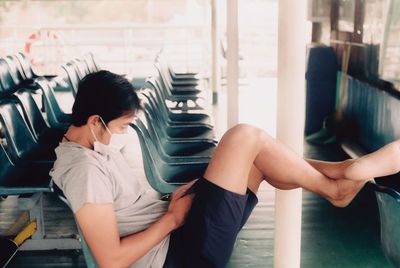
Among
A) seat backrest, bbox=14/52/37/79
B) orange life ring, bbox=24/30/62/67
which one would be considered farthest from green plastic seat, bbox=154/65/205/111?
orange life ring, bbox=24/30/62/67

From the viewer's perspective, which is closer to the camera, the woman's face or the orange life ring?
the woman's face

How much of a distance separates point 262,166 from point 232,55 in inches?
73.8

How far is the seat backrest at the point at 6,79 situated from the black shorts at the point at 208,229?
2.96 meters

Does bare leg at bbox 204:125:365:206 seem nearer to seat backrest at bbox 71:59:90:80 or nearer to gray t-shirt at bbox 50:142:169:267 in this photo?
gray t-shirt at bbox 50:142:169:267

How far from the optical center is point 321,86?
5.18m

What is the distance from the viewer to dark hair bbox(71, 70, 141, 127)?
1507 millimetres

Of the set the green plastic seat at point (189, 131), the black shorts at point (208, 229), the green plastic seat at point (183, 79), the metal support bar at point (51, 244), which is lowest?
the metal support bar at point (51, 244)

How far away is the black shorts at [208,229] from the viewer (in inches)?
63.6

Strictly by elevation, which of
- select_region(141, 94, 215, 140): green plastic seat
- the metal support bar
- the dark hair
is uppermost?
the dark hair

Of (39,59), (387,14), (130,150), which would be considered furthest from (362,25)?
(39,59)

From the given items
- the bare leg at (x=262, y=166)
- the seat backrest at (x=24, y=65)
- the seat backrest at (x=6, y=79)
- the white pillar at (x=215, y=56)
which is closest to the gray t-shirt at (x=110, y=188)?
the bare leg at (x=262, y=166)

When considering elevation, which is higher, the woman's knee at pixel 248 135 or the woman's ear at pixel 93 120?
the woman's ear at pixel 93 120

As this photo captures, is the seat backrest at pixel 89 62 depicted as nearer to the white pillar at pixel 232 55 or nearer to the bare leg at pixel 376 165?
the white pillar at pixel 232 55

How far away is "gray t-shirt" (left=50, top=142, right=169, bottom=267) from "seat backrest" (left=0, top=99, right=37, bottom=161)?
1.08 meters
